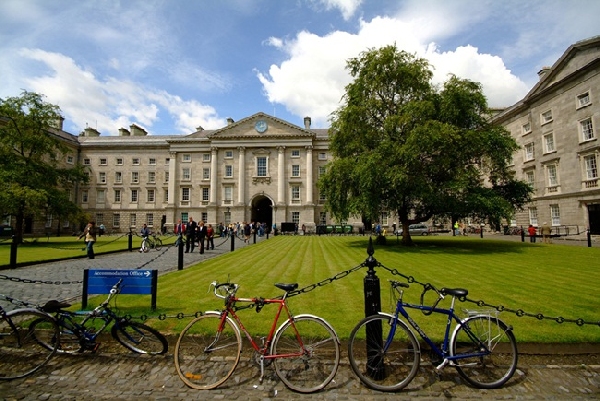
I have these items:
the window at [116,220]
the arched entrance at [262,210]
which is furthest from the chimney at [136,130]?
the arched entrance at [262,210]

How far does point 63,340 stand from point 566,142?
38.4m

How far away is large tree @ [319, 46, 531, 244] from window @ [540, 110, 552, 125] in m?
17.0

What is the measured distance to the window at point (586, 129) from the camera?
27519 millimetres

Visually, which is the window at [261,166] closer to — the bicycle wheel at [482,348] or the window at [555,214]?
the window at [555,214]

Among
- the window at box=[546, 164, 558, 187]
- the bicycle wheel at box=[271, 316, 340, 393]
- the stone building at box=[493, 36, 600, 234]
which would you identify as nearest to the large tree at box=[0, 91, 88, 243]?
the bicycle wheel at box=[271, 316, 340, 393]

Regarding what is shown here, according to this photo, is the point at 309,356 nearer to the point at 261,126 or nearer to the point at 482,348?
the point at 482,348

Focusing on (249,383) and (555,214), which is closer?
(249,383)

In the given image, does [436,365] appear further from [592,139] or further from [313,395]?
[592,139]

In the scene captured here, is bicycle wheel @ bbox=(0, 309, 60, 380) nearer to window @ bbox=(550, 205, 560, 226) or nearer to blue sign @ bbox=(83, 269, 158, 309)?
blue sign @ bbox=(83, 269, 158, 309)

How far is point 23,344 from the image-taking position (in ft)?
15.5

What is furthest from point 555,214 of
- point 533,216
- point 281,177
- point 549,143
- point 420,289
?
point 281,177

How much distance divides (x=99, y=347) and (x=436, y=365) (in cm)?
508

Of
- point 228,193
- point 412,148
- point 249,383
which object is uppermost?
point 228,193

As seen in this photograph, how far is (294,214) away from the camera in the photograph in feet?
170
